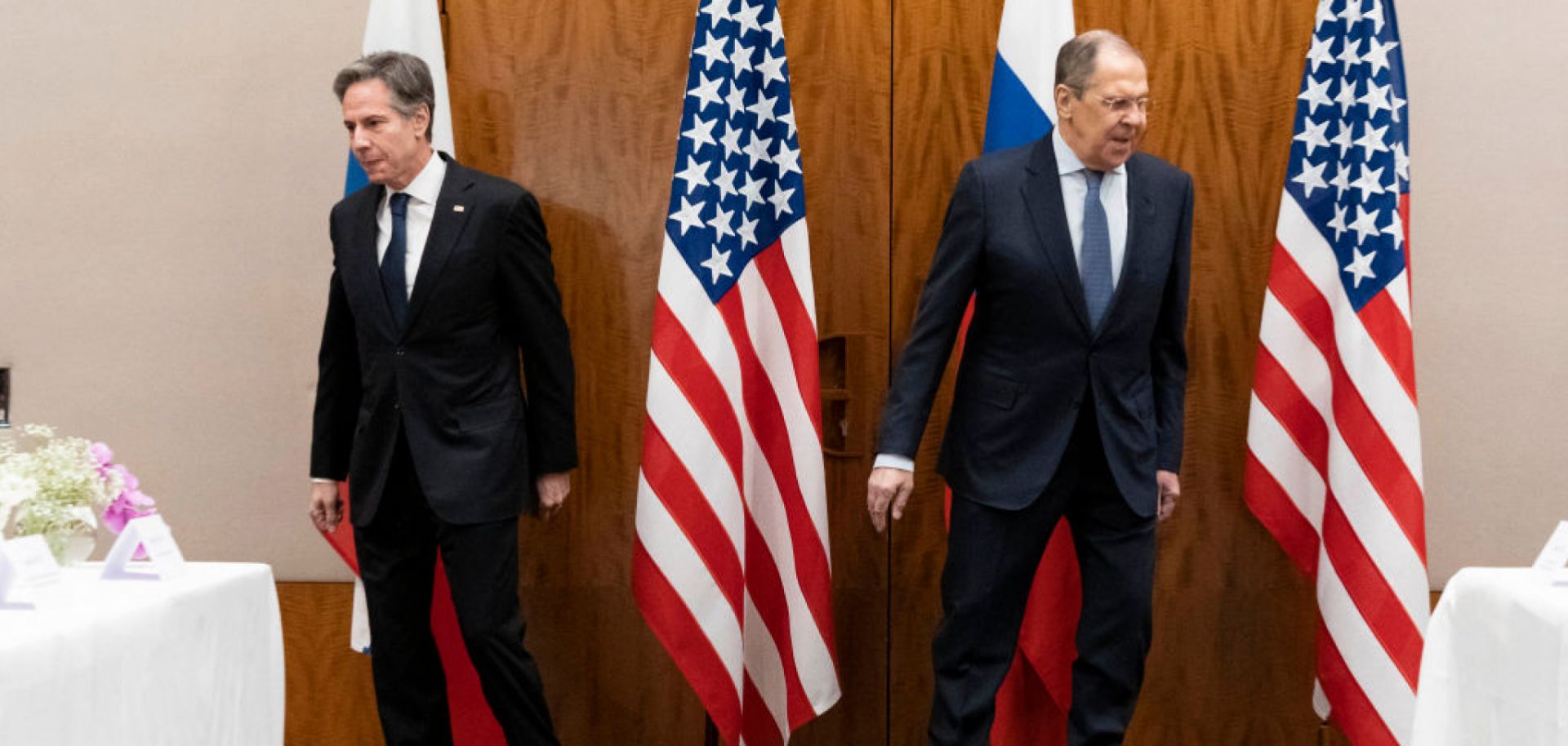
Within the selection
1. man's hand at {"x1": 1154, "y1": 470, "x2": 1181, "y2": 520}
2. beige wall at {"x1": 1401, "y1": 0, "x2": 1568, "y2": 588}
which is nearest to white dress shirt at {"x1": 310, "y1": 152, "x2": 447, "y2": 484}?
man's hand at {"x1": 1154, "y1": 470, "x2": 1181, "y2": 520}

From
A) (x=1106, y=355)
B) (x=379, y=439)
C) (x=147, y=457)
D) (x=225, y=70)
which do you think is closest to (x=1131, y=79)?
(x=1106, y=355)

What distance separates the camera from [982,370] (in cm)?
294

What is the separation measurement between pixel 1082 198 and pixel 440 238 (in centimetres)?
133

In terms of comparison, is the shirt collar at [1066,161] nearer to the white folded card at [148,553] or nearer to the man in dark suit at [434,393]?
the man in dark suit at [434,393]

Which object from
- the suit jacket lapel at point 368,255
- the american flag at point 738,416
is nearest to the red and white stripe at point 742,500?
the american flag at point 738,416

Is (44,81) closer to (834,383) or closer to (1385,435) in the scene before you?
(834,383)

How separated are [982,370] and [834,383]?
79cm

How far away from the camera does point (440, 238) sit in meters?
3.04

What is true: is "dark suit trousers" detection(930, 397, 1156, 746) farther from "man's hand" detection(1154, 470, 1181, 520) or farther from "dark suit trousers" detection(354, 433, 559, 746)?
"dark suit trousers" detection(354, 433, 559, 746)

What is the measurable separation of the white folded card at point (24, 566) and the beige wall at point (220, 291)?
1730 millimetres

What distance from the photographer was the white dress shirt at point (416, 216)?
10.1ft

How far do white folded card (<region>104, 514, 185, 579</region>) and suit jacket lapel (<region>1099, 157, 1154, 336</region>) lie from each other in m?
1.73

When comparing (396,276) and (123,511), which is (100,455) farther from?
(396,276)

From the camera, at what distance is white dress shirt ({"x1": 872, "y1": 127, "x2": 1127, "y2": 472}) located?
2912 mm
